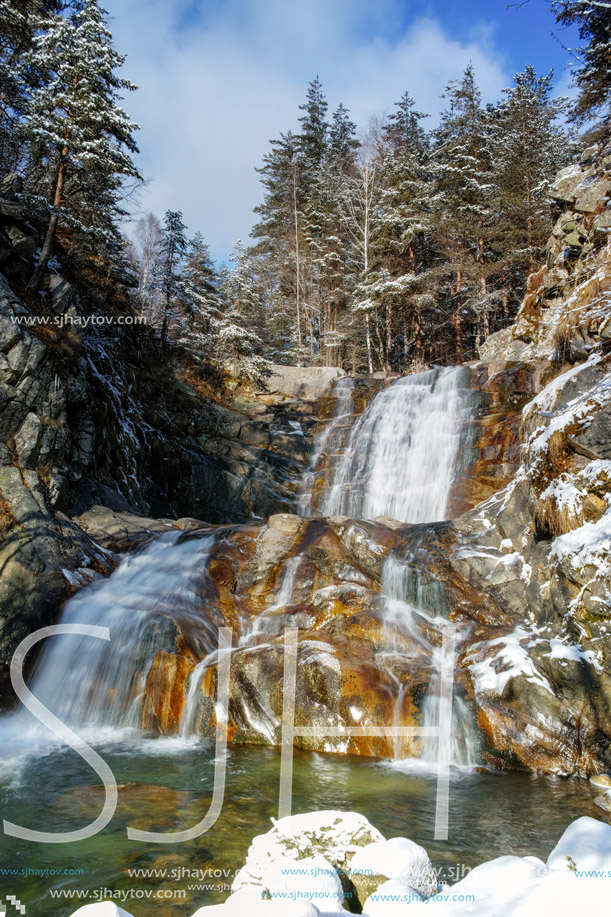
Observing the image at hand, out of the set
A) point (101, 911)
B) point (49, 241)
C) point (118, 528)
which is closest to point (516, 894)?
point (101, 911)

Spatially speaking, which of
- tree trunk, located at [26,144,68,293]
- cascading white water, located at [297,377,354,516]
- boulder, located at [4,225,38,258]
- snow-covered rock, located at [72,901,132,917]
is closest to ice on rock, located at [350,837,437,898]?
snow-covered rock, located at [72,901,132,917]

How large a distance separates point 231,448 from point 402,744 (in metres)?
13.0

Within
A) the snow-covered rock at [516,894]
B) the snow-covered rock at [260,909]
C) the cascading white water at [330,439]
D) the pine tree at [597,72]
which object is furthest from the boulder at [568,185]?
the snow-covered rock at [260,909]

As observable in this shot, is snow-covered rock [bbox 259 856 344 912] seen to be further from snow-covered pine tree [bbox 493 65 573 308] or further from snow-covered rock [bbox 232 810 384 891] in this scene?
snow-covered pine tree [bbox 493 65 573 308]

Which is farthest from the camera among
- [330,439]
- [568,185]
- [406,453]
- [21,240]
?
[330,439]

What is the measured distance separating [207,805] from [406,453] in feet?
39.9

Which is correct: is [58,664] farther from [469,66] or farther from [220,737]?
[469,66]

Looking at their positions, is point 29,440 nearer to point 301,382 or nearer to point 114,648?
point 114,648

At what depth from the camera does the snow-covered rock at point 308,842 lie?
3.64 metres

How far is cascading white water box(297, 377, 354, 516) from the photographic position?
57.6 feet

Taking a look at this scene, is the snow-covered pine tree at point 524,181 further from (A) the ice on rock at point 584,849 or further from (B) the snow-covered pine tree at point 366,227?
(A) the ice on rock at point 584,849

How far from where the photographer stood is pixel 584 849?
3.60 metres

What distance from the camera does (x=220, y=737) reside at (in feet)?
24.9

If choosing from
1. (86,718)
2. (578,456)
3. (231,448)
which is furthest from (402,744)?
(231,448)
